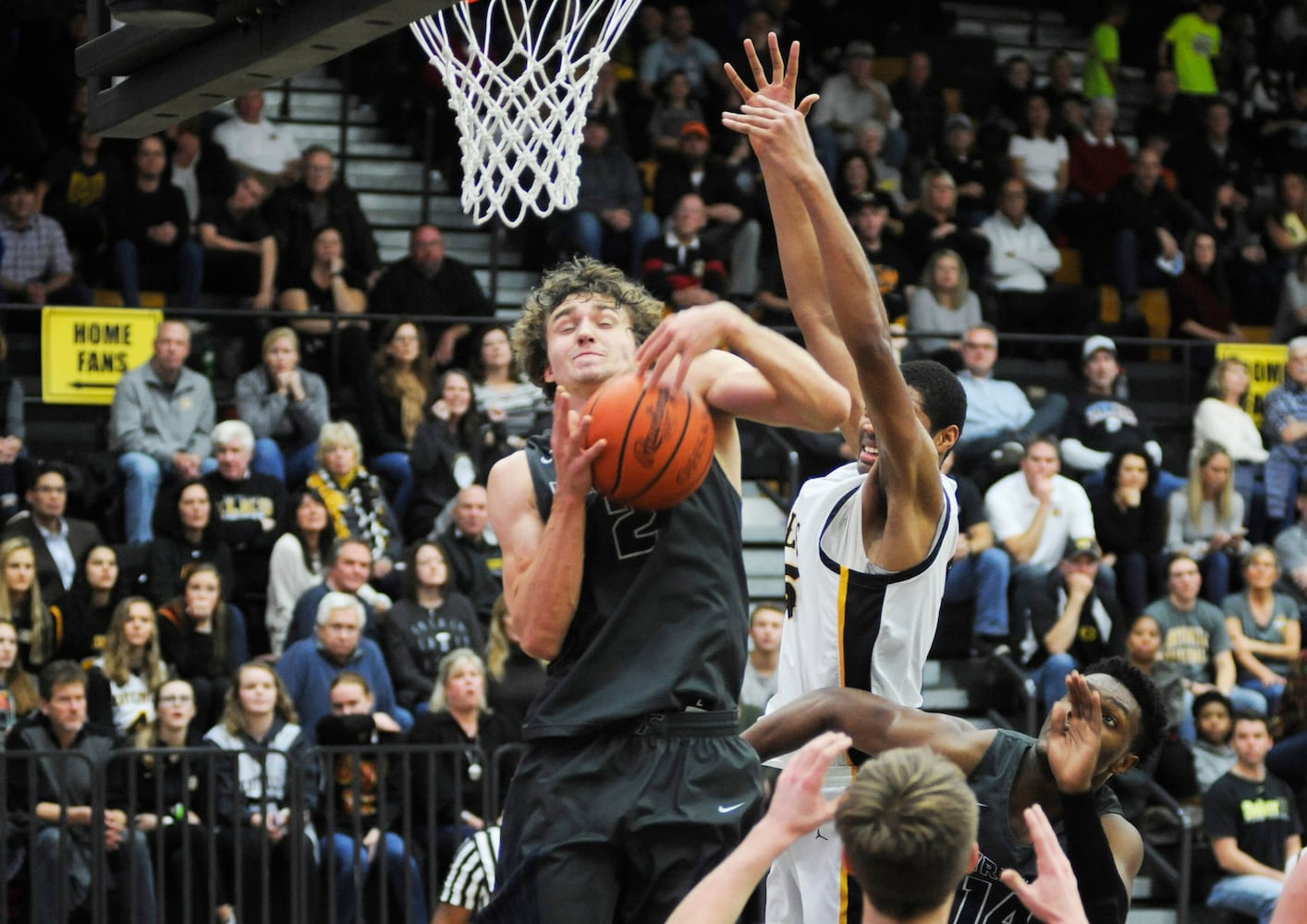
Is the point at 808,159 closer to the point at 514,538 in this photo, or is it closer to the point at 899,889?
the point at 514,538

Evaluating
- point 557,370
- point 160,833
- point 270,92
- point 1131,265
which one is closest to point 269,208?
point 270,92

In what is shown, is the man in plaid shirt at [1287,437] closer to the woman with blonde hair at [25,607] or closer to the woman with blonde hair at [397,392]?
the woman with blonde hair at [397,392]

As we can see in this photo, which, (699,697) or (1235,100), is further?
(1235,100)

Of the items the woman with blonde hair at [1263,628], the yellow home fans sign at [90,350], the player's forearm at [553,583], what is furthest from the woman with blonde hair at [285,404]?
the player's forearm at [553,583]

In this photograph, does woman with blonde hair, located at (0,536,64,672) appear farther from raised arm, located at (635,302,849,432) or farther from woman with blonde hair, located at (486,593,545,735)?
raised arm, located at (635,302,849,432)

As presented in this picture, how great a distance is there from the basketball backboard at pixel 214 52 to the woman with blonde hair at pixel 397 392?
18.6ft

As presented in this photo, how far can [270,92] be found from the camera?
598 inches

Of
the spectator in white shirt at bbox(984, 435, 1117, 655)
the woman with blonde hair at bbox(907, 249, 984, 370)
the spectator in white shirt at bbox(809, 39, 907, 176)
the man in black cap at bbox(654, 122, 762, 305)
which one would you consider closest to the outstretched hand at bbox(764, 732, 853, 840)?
the spectator in white shirt at bbox(984, 435, 1117, 655)

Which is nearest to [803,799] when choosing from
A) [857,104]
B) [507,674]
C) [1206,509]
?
[507,674]

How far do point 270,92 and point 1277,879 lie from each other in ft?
30.9

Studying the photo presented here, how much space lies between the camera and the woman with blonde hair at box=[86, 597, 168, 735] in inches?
366

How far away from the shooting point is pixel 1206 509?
12.4m

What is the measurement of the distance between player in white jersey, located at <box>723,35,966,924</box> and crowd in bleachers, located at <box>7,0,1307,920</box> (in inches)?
161

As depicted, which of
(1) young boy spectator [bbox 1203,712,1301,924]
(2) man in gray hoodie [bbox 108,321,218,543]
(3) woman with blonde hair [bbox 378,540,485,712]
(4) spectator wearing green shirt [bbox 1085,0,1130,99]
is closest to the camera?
(3) woman with blonde hair [bbox 378,540,485,712]
